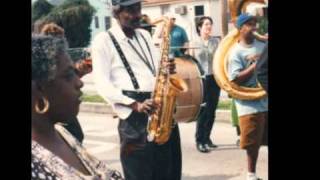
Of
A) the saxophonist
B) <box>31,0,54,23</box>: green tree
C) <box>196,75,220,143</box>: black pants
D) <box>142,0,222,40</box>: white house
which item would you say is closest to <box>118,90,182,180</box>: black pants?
the saxophonist

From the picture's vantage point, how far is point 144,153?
392cm

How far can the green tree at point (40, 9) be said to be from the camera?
12.9ft

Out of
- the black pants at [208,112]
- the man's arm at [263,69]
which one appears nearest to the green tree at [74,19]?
the black pants at [208,112]

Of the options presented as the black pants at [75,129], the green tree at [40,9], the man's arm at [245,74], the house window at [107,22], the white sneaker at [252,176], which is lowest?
the white sneaker at [252,176]

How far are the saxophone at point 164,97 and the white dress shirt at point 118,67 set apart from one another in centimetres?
6

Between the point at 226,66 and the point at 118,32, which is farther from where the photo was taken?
the point at 118,32

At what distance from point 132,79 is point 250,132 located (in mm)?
972

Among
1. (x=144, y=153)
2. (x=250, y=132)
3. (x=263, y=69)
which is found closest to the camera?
(x=263, y=69)

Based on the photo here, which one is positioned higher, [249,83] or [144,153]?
[249,83]

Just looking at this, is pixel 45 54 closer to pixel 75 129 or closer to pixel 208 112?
pixel 75 129

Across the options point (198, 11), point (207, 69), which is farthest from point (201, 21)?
point (207, 69)

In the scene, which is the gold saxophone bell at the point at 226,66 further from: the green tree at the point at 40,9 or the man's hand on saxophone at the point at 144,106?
the green tree at the point at 40,9
